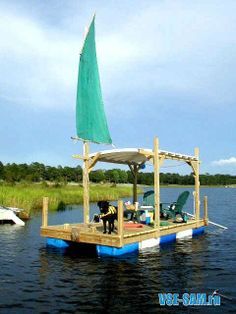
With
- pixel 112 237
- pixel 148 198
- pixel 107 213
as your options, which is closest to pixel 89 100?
pixel 107 213

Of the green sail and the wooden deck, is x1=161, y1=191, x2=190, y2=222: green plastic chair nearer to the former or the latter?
the wooden deck

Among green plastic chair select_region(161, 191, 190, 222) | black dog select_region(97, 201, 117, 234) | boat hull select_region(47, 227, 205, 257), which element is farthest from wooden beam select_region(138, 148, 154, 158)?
green plastic chair select_region(161, 191, 190, 222)

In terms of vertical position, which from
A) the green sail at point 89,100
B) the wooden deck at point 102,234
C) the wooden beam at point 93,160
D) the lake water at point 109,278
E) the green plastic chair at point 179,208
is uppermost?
the green sail at point 89,100

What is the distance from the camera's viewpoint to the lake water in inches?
333

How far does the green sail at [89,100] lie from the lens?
16.2 m

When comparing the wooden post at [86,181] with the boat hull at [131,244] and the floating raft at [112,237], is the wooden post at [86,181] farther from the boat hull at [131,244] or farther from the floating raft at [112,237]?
the boat hull at [131,244]

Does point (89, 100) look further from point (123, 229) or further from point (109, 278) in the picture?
point (109, 278)

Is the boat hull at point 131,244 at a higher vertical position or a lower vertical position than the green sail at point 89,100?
lower

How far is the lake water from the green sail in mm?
4886

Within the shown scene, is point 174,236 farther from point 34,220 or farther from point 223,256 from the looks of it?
point 34,220

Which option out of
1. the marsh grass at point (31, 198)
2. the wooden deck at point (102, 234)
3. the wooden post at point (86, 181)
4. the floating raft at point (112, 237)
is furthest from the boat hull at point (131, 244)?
the marsh grass at point (31, 198)

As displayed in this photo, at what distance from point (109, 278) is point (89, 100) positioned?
8107mm

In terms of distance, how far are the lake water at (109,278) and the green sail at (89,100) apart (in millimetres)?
4886

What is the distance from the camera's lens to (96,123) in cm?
1658
